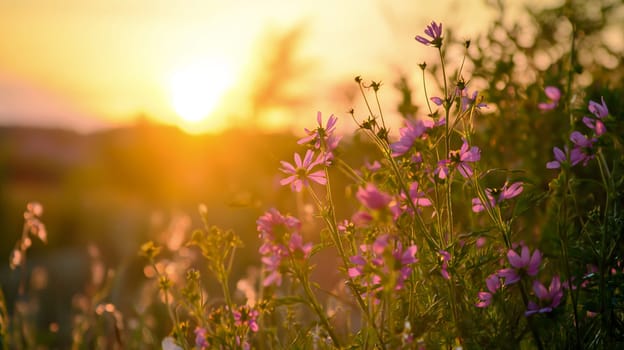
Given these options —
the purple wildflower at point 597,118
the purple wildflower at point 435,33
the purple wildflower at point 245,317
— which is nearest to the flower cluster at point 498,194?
the purple wildflower at point 597,118

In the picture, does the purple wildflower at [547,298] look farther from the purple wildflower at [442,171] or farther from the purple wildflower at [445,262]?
the purple wildflower at [442,171]

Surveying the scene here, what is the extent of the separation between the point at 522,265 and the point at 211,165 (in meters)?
14.9

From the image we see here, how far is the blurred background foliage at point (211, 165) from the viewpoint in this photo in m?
2.84

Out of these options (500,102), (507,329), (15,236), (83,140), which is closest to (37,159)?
(83,140)

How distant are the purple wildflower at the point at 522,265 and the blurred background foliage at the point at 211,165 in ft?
0.96

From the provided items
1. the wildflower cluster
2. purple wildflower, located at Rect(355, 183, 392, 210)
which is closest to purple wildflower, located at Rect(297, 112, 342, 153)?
the wildflower cluster

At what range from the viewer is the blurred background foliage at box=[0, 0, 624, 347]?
112 inches

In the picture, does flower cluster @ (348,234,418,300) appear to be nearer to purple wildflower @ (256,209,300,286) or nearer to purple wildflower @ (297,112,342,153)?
purple wildflower @ (256,209,300,286)

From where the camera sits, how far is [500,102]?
2953 mm

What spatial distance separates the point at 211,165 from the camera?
625 inches

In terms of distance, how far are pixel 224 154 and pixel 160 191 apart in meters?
2.80

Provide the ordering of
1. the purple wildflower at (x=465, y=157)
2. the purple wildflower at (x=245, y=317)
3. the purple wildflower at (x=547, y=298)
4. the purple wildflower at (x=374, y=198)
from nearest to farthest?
the purple wildflower at (x=374, y=198)
the purple wildflower at (x=547, y=298)
the purple wildflower at (x=465, y=157)
the purple wildflower at (x=245, y=317)

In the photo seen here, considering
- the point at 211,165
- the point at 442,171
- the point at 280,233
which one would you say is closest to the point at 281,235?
the point at 280,233

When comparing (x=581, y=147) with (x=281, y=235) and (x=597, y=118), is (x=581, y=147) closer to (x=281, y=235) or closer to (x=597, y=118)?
(x=597, y=118)
